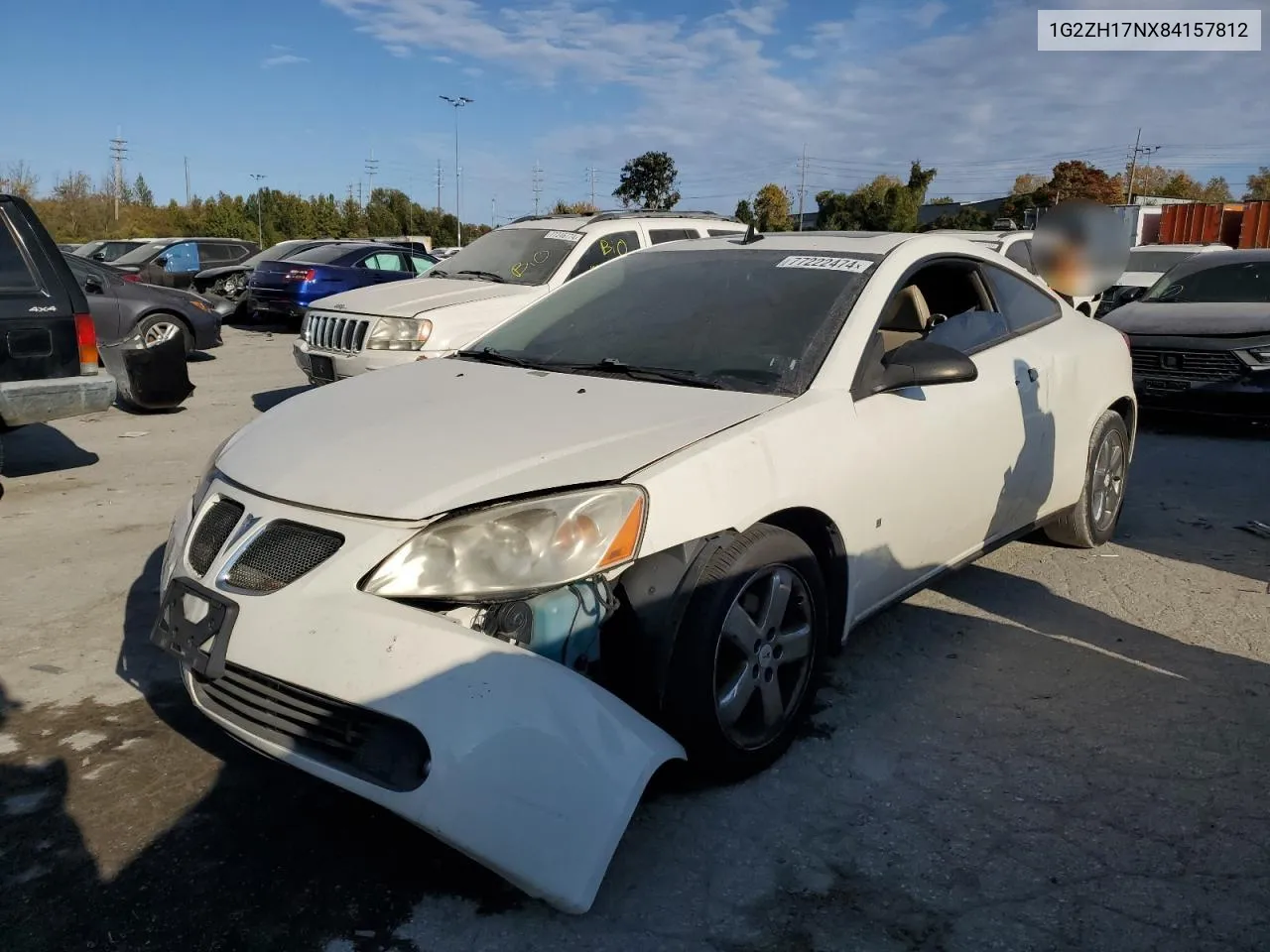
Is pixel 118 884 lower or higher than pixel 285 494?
lower

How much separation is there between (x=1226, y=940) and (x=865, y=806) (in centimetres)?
91

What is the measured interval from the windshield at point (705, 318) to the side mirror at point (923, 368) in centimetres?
23

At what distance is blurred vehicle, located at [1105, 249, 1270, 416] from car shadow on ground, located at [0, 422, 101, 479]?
27.9ft

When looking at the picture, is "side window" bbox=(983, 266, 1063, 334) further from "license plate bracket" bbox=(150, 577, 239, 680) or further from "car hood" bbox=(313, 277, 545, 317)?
"car hood" bbox=(313, 277, 545, 317)

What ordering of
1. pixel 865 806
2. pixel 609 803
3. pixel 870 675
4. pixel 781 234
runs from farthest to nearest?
pixel 781 234 < pixel 870 675 < pixel 865 806 < pixel 609 803

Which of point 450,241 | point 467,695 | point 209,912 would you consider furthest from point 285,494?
point 450,241

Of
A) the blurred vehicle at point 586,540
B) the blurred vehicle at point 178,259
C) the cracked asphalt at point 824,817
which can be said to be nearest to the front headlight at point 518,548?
the blurred vehicle at point 586,540

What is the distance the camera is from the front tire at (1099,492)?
200 inches

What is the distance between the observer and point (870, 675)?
3805 mm

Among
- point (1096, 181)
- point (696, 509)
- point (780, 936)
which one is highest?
point (1096, 181)

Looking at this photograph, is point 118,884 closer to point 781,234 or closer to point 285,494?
point 285,494

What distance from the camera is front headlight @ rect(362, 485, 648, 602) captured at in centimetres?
251

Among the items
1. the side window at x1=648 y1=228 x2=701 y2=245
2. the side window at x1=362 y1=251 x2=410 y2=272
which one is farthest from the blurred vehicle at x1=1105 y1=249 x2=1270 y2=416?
the side window at x1=362 y1=251 x2=410 y2=272

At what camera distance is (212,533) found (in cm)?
283
